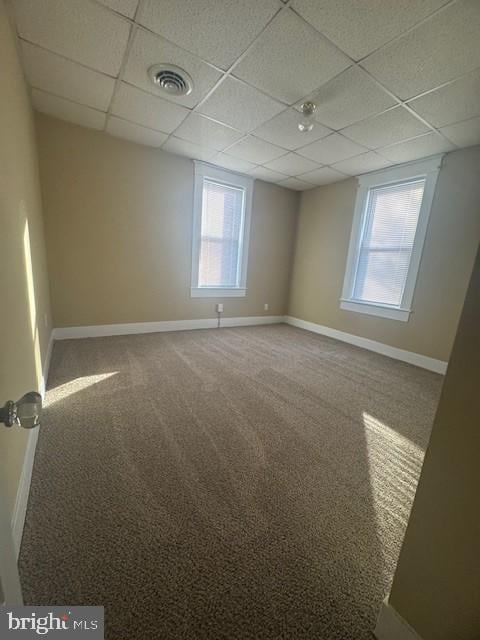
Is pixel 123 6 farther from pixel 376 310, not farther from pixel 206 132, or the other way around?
pixel 376 310

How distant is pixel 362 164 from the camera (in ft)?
11.3

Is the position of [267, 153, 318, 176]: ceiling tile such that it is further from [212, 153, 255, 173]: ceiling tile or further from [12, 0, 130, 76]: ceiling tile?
[12, 0, 130, 76]: ceiling tile

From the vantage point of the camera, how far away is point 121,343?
10.9ft

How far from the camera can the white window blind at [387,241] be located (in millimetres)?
3381

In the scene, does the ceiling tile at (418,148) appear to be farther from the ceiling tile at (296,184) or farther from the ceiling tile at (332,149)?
the ceiling tile at (296,184)

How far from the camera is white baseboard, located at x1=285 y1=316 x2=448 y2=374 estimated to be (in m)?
3.17

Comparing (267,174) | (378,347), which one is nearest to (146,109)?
(267,174)

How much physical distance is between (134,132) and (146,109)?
0.61 metres

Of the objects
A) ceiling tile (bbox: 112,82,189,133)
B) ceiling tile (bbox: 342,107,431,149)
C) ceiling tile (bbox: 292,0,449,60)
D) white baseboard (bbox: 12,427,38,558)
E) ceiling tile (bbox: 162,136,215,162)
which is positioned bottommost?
white baseboard (bbox: 12,427,38,558)

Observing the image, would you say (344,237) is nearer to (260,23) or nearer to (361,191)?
(361,191)

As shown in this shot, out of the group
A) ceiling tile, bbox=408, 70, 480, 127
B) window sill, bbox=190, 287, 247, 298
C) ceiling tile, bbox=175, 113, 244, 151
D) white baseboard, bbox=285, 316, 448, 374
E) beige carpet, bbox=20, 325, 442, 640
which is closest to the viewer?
beige carpet, bbox=20, 325, 442, 640

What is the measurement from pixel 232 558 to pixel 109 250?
11.5 ft

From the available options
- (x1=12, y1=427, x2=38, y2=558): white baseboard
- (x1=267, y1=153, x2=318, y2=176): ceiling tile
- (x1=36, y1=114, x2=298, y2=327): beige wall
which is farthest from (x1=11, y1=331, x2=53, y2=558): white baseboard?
(x1=267, y1=153, x2=318, y2=176): ceiling tile

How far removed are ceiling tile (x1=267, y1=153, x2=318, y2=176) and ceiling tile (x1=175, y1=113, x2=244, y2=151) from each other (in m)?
0.79
